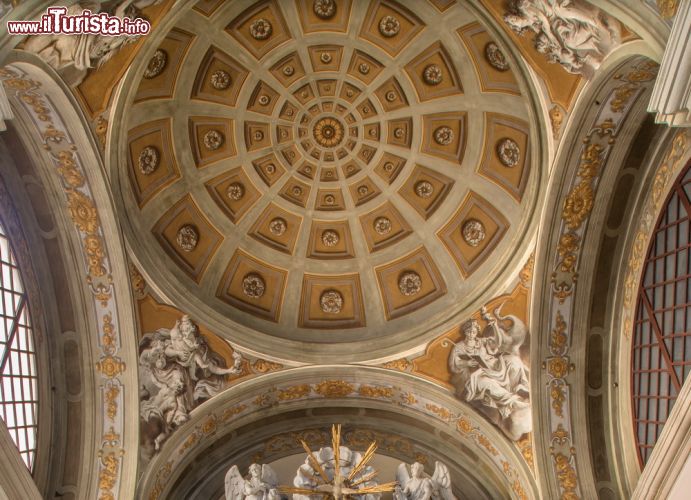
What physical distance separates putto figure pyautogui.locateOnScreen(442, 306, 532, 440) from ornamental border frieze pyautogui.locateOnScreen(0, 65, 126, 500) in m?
7.30

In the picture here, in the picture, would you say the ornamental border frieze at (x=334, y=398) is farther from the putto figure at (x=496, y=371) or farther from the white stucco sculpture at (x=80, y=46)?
the white stucco sculpture at (x=80, y=46)

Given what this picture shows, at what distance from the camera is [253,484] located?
15.6 meters

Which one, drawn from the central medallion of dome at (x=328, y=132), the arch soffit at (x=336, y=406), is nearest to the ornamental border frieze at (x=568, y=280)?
the arch soffit at (x=336, y=406)

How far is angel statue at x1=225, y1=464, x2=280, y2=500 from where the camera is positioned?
607 inches

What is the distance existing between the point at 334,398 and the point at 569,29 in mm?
9965

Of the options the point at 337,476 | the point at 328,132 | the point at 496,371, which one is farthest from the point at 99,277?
the point at 496,371

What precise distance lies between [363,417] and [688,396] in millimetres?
8079

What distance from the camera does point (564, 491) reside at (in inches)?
597

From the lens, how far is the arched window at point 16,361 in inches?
555

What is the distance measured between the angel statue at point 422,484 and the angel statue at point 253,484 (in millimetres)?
2588

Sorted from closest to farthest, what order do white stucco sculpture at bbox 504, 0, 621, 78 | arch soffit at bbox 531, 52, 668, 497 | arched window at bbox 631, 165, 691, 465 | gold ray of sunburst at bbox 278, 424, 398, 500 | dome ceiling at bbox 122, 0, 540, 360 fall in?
white stucco sculpture at bbox 504, 0, 621, 78, arched window at bbox 631, 165, 691, 465, arch soffit at bbox 531, 52, 668, 497, gold ray of sunburst at bbox 278, 424, 398, 500, dome ceiling at bbox 122, 0, 540, 360

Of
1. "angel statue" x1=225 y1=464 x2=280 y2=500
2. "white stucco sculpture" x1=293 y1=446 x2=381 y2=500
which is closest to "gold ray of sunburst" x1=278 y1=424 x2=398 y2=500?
"white stucco sculpture" x1=293 y1=446 x2=381 y2=500

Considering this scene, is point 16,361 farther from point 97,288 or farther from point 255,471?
point 255,471

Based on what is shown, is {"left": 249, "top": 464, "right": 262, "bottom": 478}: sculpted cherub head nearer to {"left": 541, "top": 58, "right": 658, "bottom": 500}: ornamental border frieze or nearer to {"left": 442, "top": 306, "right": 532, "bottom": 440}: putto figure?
{"left": 442, "top": 306, "right": 532, "bottom": 440}: putto figure
